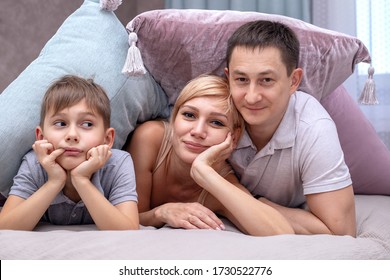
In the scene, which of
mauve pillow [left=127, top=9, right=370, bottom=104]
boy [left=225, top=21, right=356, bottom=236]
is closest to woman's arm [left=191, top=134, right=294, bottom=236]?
boy [left=225, top=21, right=356, bottom=236]

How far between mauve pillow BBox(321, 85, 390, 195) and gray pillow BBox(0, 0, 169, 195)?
491 mm

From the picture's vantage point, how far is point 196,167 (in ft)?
3.78

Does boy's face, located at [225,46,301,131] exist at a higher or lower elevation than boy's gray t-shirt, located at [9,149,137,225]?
higher

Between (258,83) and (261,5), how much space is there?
4.29 feet

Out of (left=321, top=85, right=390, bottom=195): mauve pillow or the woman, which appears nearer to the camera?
the woman

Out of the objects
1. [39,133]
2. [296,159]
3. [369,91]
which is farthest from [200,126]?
[369,91]

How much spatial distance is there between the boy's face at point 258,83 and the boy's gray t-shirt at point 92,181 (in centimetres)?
29

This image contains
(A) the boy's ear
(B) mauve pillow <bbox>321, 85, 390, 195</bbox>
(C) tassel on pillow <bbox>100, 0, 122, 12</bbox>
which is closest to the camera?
(A) the boy's ear

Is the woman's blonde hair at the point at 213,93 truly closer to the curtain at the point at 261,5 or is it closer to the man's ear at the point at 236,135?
the man's ear at the point at 236,135

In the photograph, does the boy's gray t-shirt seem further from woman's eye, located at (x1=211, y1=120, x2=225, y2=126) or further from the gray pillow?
woman's eye, located at (x1=211, y1=120, x2=225, y2=126)

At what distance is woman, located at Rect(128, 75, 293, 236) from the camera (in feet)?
3.67

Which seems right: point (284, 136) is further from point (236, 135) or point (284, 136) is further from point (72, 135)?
point (72, 135)

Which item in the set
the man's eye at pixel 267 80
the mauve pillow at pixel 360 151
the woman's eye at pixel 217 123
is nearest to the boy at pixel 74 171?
the woman's eye at pixel 217 123
